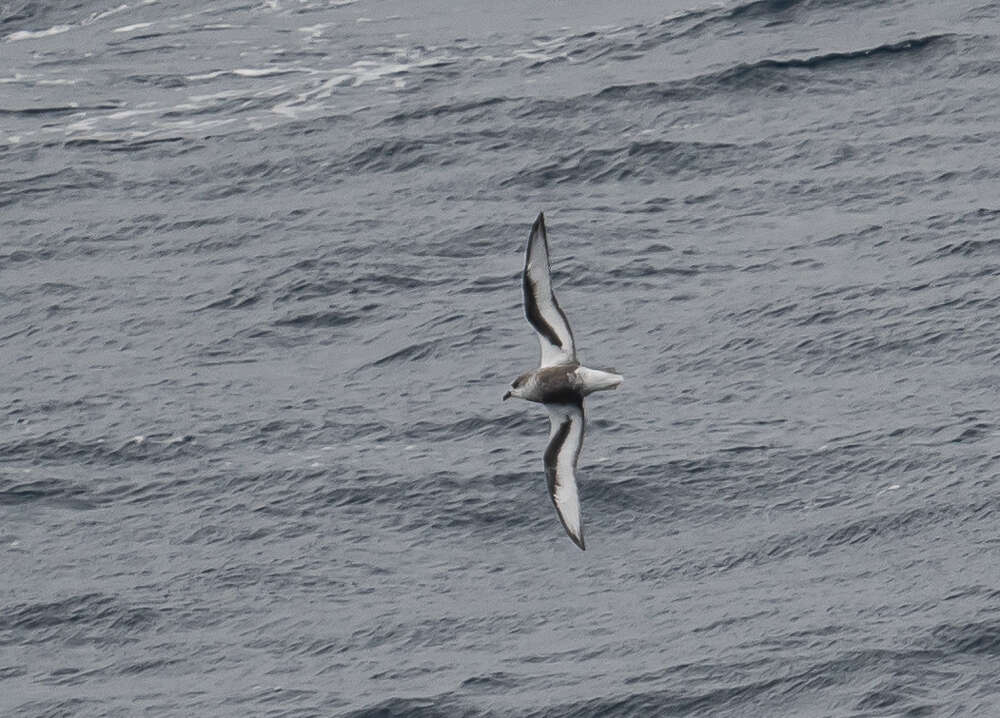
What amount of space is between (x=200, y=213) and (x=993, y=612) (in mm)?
25767

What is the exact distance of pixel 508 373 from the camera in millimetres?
42812

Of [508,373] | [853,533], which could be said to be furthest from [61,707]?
[853,533]

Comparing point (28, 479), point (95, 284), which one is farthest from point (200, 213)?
point (28, 479)

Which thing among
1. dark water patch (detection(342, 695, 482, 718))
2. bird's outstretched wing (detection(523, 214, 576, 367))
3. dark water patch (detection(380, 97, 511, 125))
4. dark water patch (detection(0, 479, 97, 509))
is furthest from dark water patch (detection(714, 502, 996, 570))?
dark water patch (detection(380, 97, 511, 125))

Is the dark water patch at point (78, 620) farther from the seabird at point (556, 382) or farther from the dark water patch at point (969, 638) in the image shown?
the dark water patch at point (969, 638)

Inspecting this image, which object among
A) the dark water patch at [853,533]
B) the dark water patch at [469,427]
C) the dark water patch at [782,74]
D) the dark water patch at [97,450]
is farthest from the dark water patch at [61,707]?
the dark water patch at [782,74]

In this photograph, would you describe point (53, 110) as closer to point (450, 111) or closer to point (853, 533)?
point (450, 111)

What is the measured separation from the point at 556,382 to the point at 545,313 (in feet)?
4.22

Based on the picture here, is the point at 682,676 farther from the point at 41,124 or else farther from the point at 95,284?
the point at 41,124

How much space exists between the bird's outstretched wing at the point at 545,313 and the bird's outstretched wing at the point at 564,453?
0.65 m

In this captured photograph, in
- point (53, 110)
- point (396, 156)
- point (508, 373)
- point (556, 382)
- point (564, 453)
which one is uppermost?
point (556, 382)

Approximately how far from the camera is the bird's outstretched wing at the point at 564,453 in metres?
28.1

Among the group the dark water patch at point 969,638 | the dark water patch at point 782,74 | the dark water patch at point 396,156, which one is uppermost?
the dark water patch at point 782,74

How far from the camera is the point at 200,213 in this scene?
53.3 meters
